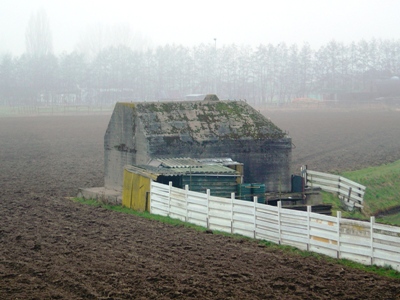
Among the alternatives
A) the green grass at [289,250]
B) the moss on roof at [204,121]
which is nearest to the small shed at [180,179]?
the green grass at [289,250]

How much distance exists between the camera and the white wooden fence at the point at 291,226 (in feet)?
49.9

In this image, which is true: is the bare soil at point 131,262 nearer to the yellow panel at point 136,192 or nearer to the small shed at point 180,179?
the yellow panel at point 136,192

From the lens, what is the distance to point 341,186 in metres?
28.6

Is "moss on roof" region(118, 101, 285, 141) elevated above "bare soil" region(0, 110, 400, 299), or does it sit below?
above

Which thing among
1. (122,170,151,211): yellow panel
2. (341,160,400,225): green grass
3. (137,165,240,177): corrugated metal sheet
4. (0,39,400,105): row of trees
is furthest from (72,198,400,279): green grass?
(0,39,400,105): row of trees

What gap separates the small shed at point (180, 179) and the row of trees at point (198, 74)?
347 feet

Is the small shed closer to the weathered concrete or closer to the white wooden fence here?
the white wooden fence

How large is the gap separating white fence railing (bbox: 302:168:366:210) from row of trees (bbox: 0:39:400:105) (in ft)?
330

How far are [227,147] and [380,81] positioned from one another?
10771cm

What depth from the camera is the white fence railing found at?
90.8 feet

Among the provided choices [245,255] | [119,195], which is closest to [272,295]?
[245,255]

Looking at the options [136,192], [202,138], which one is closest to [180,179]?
[136,192]

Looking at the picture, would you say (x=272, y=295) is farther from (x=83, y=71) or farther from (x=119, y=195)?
(x=83, y=71)

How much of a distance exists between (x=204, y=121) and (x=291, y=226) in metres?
11.0
